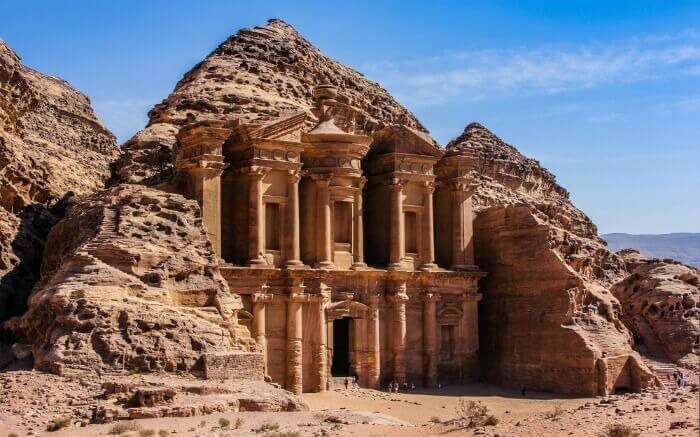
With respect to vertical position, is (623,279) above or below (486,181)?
below

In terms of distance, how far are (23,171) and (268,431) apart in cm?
1910

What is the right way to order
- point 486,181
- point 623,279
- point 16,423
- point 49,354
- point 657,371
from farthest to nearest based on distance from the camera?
point 486,181 → point 623,279 → point 657,371 → point 49,354 → point 16,423

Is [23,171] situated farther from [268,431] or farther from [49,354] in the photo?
[268,431]

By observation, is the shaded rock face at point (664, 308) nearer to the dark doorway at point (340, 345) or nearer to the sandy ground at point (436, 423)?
the dark doorway at point (340, 345)

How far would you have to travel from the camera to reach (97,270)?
27.4m

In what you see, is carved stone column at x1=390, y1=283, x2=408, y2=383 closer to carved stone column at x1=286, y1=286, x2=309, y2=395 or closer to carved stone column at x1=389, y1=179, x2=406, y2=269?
carved stone column at x1=389, y1=179, x2=406, y2=269

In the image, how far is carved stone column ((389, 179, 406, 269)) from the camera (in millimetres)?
41875

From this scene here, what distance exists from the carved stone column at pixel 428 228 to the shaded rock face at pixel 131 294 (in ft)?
→ 45.1

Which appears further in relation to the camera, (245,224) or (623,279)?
(623,279)

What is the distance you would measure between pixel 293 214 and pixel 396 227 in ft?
17.4

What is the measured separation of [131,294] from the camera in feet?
89.7

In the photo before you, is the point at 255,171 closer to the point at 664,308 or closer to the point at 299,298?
the point at 299,298

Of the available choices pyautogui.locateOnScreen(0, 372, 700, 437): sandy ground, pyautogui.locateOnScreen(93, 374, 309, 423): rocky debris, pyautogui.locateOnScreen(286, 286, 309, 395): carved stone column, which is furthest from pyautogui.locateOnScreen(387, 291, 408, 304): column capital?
pyautogui.locateOnScreen(93, 374, 309, 423): rocky debris

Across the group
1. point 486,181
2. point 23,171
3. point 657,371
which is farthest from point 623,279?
point 23,171
